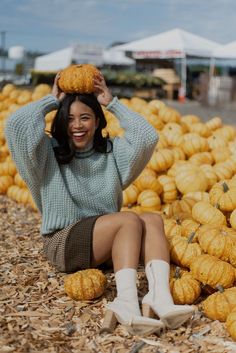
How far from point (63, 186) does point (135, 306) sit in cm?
100

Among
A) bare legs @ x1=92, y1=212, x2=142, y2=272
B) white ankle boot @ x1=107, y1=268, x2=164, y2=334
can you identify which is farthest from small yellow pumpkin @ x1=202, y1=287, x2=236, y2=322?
bare legs @ x1=92, y1=212, x2=142, y2=272

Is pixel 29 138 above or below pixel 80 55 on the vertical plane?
below

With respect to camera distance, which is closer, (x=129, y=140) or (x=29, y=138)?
(x=29, y=138)

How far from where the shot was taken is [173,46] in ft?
62.2

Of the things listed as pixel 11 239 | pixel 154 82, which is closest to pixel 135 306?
pixel 11 239

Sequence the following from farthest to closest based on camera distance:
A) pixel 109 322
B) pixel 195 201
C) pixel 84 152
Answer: pixel 195 201 → pixel 84 152 → pixel 109 322

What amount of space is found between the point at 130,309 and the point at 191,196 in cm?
221

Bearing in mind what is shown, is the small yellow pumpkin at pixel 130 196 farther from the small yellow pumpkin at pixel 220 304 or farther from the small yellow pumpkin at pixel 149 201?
the small yellow pumpkin at pixel 220 304

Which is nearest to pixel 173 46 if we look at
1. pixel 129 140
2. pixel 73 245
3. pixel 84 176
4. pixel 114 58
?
pixel 114 58

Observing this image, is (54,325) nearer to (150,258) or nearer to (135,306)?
(135,306)

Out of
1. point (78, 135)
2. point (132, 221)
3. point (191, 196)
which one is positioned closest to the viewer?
point (132, 221)

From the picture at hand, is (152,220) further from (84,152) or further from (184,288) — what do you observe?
(84,152)

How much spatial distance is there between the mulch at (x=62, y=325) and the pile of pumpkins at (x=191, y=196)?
0.59 feet

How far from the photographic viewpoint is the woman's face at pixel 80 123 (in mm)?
3419
